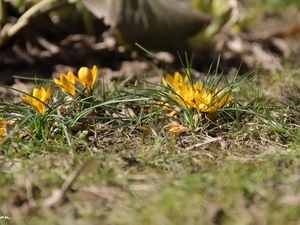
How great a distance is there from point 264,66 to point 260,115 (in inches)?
56.3

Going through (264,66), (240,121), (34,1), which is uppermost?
(34,1)

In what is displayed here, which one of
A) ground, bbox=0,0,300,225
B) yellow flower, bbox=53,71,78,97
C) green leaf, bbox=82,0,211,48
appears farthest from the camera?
green leaf, bbox=82,0,211,48

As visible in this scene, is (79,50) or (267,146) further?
(79,50)

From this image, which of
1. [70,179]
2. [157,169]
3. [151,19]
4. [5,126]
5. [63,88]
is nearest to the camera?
[70,179]

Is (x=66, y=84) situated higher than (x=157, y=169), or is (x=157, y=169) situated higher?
(x=66, y=84)

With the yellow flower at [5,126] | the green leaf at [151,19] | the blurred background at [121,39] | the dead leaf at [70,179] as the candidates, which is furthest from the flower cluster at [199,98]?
the green leaf at [151,19]

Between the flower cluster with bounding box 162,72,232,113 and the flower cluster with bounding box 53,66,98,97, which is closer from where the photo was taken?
the flower cluster with bounding box 162,72,232,113

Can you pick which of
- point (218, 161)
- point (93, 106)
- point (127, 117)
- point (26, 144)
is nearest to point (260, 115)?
point (218, 161)

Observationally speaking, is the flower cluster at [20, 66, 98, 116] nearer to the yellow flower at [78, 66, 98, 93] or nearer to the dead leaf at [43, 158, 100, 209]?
the yellow flower at [78, 66, 98, 93]

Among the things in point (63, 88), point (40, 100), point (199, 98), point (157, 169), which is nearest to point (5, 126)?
point (40, 100)

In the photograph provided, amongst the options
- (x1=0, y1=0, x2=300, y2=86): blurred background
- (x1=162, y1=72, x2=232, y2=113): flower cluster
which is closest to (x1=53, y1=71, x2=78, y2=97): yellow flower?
(x1=162, y1=72, x2=232, y2=113): flower cluster

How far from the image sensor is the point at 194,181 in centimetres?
164

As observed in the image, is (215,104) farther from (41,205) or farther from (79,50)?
(79,50)

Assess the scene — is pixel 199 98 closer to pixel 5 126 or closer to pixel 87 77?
pixel 87 77
